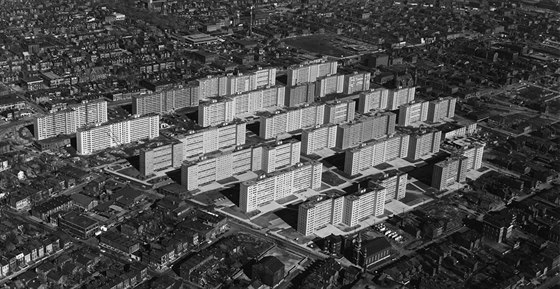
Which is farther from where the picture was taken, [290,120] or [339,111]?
[339,111]

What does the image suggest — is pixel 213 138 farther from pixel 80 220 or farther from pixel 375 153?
pixel 80 220

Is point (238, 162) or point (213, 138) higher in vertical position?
point (213, 138)

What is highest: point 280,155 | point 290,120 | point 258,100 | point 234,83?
point 234,83

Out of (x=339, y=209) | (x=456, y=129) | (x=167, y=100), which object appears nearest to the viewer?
(x=339, y=209)

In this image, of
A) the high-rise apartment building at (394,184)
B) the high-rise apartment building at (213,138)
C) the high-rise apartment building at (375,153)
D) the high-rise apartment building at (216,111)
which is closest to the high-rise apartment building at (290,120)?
the high-rise apartment building at (213,138)

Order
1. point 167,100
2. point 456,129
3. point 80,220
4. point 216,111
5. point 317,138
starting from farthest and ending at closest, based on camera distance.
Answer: point 167,100 → point 456,129 → point 216,111 → point 317,138 → point 80,220

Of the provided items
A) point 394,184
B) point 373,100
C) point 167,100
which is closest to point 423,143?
point 394,184

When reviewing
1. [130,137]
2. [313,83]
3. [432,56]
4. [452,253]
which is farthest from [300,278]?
[432,56]

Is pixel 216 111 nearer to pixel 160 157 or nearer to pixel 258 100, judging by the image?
pixel 258 100
